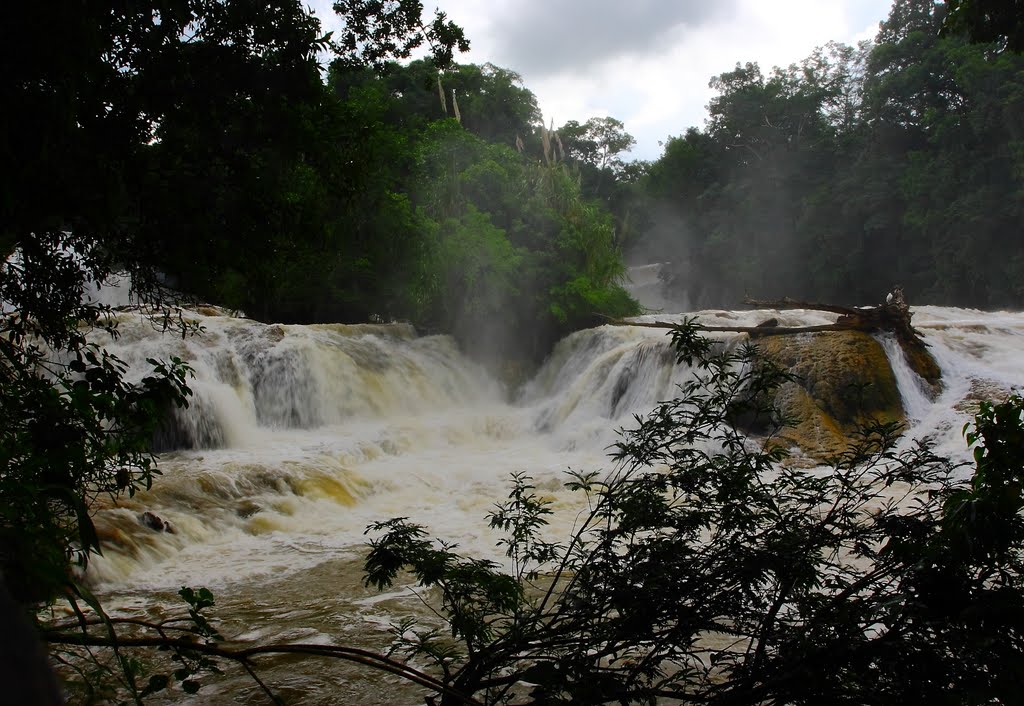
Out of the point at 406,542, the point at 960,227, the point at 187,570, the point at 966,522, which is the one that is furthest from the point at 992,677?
the point at 960,227

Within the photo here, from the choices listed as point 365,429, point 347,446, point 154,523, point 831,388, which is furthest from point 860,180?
point 154,523

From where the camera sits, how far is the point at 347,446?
36.8 feet

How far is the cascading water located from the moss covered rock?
31 centimetres

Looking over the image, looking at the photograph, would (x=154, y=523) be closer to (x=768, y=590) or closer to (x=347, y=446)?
(x=347, y=446)

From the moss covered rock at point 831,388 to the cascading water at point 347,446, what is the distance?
0.31 metres

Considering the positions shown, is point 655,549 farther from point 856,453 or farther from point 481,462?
point 481,462

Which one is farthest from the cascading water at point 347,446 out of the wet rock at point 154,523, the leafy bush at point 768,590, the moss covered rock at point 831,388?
the leafy bush at point 768,590

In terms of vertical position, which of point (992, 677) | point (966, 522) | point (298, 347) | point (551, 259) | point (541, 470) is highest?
point (551, 259)

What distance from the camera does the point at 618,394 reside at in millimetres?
13219

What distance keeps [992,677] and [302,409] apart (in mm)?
12253

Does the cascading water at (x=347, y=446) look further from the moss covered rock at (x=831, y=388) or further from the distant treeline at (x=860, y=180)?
the distant treeline at (x=860, y=180)

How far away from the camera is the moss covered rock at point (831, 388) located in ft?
32.1

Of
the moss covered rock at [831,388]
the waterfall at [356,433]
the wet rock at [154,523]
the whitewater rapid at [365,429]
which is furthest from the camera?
the moss covered rock at [831,388]

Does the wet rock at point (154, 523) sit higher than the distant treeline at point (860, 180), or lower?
lower
